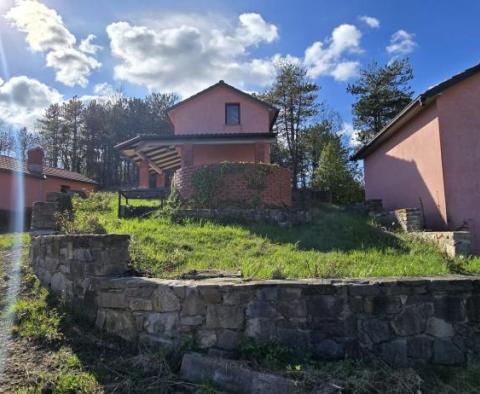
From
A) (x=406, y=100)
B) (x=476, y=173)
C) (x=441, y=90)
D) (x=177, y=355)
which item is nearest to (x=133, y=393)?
(x=177, y=355)

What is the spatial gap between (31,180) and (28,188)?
1.80 feet

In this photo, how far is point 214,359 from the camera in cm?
372

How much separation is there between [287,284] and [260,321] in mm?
462

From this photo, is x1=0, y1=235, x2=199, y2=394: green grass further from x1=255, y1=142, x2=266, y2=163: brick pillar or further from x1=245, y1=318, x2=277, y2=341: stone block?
x1=255, y1=142, x2=266, y2=163: brick pillar

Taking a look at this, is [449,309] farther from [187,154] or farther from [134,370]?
[187,154]

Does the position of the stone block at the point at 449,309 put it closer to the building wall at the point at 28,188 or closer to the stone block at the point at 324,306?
the stone block at the point at 324,306

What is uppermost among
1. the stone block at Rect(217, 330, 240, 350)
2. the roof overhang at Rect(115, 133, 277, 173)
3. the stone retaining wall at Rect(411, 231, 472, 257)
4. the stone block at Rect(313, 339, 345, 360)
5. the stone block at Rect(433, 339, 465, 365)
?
the roof overhang at Rect(115, 133, 277, 173)

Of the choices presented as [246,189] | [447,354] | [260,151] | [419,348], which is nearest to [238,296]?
[419,348]

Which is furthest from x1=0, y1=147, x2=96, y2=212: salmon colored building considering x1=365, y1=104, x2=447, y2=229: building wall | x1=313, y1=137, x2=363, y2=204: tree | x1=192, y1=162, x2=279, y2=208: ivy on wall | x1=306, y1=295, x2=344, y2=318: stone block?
x1=306, y1=295, x2=344, y2=318: stone block

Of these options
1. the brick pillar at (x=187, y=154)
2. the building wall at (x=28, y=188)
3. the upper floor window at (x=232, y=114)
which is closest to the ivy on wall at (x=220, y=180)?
the brick pillar at (x=187, y=154)

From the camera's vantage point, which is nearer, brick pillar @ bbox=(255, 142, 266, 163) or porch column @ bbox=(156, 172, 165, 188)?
brick pillar @ bbox=(255, 142, 266, 163)

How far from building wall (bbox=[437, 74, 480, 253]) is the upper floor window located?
10.9 meters

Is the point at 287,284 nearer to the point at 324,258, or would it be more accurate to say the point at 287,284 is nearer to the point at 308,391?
the point at 308,391

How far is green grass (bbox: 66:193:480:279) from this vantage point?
506 centimetres
